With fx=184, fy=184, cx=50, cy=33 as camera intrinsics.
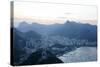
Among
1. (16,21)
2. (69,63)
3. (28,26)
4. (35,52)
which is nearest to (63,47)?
(69,63)

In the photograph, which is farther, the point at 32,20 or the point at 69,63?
the point at 69,63

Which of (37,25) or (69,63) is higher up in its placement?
(37,25)

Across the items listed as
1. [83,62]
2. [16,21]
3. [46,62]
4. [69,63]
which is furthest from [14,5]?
[83,62]
